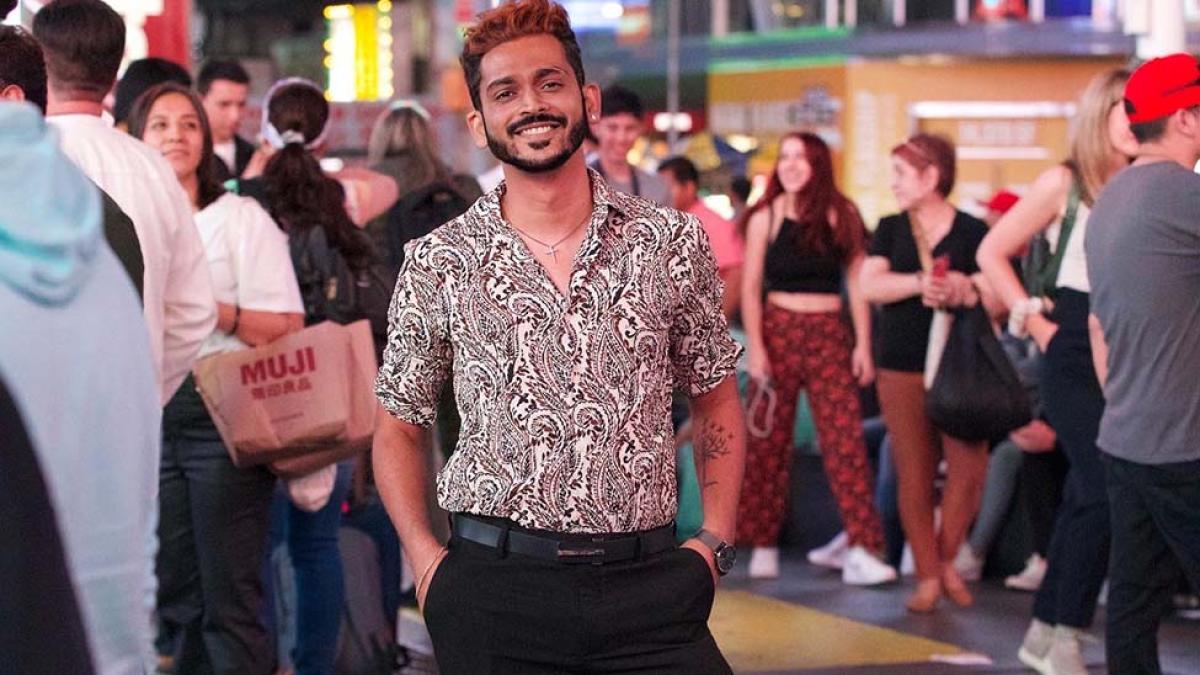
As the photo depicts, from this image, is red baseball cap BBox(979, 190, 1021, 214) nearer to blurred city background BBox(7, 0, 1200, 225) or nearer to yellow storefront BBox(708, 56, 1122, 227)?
blurred city background BBox(7, 0, 1200, 225)

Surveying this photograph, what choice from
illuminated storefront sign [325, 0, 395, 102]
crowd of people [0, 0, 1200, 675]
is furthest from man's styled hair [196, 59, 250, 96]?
illuminated storefront sign [325, 0, 395, 102]

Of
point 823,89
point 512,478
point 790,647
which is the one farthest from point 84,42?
point 823,89

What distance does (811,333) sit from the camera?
10.4 meters

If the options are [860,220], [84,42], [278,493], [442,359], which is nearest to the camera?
[442,359]

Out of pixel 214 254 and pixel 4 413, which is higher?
pixel 4 413

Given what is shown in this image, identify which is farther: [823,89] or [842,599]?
[823,89]

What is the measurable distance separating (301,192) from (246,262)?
0.92m

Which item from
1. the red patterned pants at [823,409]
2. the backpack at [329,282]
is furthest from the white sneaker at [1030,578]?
the backpack at [329,282]

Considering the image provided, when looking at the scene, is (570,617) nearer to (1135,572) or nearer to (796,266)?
(1135,572)

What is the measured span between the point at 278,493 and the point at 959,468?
3.64 metres

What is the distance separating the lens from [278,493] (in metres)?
7.24

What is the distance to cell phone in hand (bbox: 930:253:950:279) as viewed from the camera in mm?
9477

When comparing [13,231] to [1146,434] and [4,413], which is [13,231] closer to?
[4,413]

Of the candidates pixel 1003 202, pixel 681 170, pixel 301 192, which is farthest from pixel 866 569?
pixel 301 192
